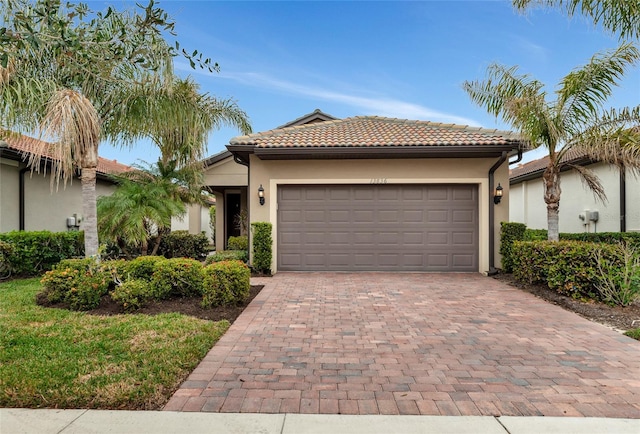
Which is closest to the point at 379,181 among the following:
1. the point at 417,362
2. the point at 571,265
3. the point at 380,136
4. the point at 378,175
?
the point at 378,175

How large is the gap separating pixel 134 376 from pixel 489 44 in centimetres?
1263

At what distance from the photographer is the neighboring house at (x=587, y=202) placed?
1042cm

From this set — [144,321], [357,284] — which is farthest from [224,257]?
[144,321]

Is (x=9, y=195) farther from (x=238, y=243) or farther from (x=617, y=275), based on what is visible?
(x=617, y=275)

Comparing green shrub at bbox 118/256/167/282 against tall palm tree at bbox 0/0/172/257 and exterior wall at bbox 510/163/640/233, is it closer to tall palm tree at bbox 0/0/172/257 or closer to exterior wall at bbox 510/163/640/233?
tall palm tree at bbox 0/0/172/257

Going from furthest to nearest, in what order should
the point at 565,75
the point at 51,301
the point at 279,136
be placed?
1. the point at 279,136
2. the point at 565,75
3. the point at 51,301

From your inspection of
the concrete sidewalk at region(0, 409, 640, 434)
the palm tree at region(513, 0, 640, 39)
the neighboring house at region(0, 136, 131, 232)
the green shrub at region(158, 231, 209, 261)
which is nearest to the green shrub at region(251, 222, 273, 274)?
the green shrub at region(158, 231, 209, 261)

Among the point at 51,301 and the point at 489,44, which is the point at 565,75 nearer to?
the point at 489,44

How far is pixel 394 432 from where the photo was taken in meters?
2.54

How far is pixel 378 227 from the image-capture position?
9.83 metres

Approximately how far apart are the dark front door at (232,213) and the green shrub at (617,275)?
13.8 meters

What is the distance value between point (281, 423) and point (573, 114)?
28.5 ft

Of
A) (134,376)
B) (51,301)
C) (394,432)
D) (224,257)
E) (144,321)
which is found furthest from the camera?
(224,257)

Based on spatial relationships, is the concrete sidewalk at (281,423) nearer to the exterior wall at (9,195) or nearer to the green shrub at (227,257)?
the green shrub at (227,257)
